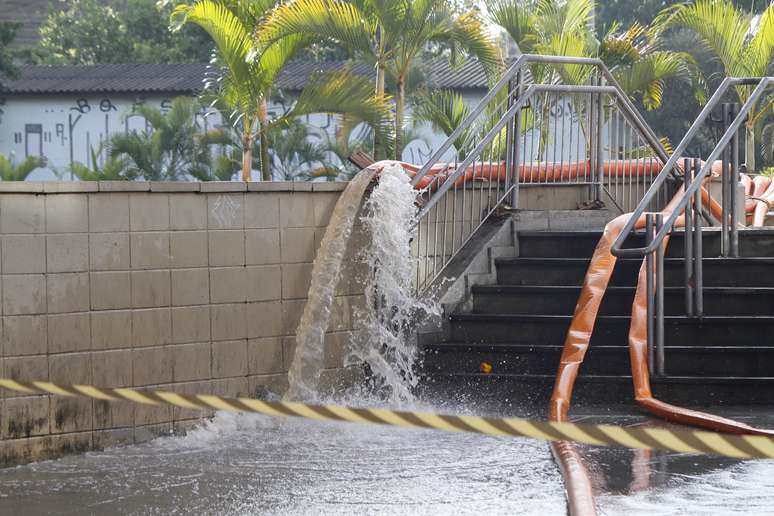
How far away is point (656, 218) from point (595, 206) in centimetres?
243

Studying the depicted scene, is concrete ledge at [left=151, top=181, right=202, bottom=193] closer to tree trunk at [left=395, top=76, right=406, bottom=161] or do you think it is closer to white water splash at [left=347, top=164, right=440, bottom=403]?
white water splash at [left=347, top=164, right=440, bottom=403]

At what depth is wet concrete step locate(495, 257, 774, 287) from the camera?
841 centimetres

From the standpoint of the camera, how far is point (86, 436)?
6.79 metres

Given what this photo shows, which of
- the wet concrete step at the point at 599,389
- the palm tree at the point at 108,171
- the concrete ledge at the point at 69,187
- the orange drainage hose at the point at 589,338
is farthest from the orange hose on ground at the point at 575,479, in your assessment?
the palm tree at the point at 108,171

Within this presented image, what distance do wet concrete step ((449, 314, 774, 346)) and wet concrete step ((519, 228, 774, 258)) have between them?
0.85 metres

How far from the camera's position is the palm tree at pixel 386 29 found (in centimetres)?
1402

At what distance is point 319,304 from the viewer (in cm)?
777

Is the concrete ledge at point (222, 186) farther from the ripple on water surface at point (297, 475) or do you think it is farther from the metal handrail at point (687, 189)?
the metal handrail at point (687, 189)

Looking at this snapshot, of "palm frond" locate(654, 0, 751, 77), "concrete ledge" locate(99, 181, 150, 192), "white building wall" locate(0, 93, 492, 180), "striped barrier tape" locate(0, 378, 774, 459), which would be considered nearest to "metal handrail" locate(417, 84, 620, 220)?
"concrete ledge" locate(99, 181, 150, 192)

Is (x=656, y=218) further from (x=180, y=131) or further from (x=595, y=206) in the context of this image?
(x=180, y=131)

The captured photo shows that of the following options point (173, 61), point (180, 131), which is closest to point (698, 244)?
point (180, 131)

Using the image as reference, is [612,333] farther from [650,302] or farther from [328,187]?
[328,187]

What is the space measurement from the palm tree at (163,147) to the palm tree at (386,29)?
11153 mm

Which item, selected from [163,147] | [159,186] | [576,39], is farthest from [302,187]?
[163,147]
